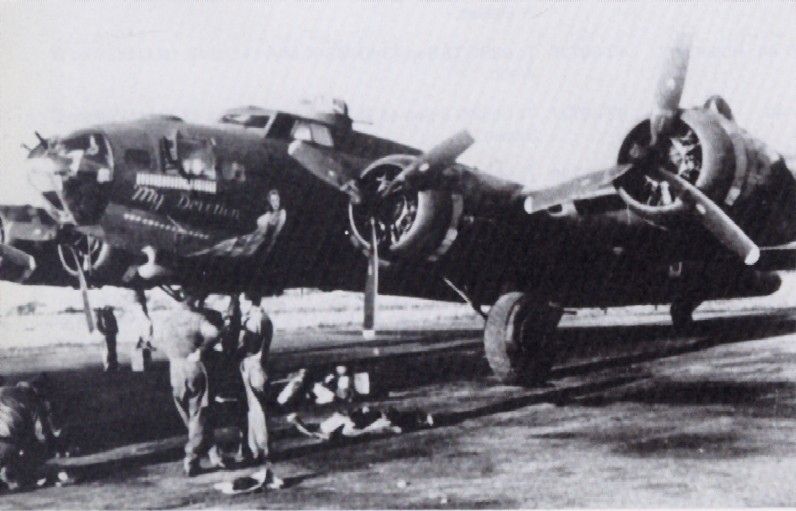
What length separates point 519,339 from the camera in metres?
9.78

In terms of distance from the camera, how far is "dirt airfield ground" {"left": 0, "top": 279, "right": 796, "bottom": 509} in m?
5.96

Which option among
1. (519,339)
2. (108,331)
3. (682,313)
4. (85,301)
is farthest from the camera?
(682,313)

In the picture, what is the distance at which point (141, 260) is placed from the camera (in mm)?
9359

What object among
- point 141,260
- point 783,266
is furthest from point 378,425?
point 783,266

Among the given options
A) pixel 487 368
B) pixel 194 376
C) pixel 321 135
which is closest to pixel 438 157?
pixel 321 135

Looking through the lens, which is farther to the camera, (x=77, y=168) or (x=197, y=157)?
(x=197, y=157)

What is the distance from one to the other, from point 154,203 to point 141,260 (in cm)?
133

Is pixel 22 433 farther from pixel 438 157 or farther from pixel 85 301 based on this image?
pixel 438 157

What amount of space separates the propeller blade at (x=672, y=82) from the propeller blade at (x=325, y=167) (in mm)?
3439

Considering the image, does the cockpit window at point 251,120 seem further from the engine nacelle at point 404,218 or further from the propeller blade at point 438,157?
the propeller blade at point 438,157

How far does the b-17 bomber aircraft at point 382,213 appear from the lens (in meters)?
7.95

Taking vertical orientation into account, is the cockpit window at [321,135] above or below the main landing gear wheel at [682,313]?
above

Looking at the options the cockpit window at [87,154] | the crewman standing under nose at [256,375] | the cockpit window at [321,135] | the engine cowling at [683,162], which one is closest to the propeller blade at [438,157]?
the cockpit window at [321,135]

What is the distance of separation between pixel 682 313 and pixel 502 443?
433 inches
